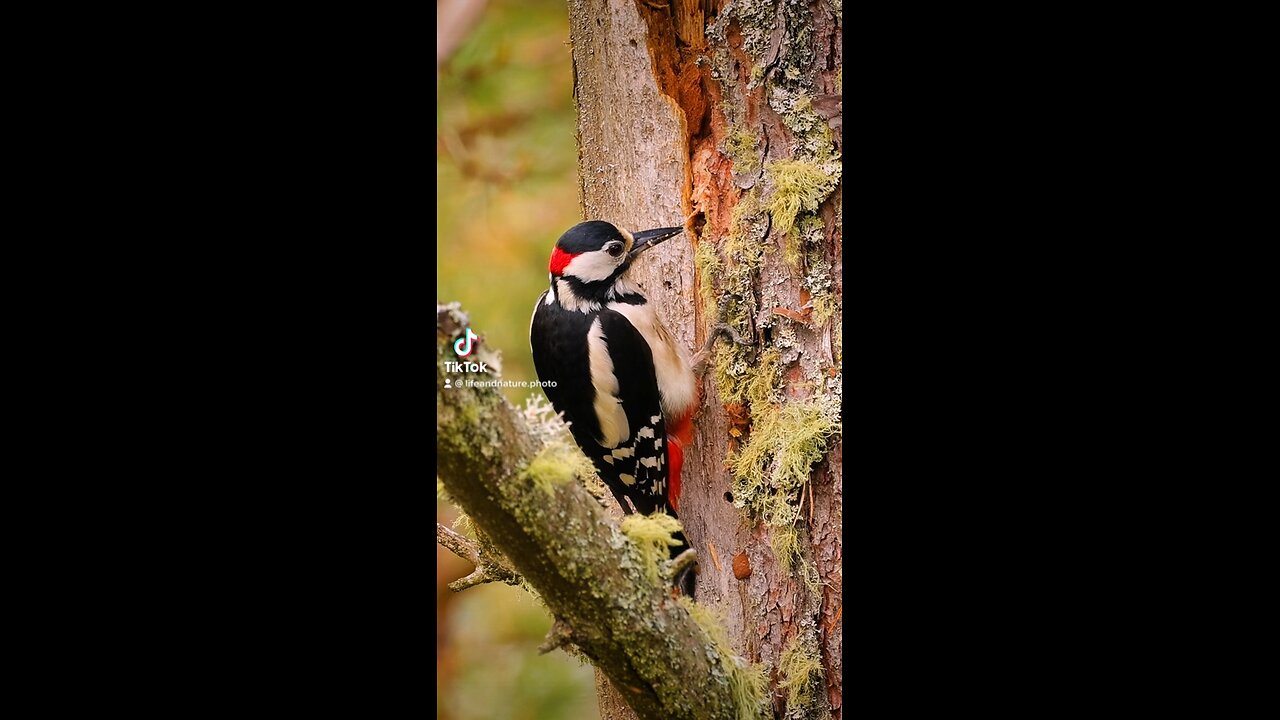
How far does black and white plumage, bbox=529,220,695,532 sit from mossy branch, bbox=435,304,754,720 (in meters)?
0.50

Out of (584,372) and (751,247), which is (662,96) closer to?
(751,247)

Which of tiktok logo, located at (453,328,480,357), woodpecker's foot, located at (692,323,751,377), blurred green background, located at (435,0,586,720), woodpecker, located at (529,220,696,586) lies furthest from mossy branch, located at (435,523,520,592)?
tiktok logo, located at (453,328,480,357)

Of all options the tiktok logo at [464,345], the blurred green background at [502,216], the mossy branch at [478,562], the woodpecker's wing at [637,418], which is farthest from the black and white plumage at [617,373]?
the tiktok logo at [464,345]

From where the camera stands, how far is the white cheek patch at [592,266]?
93.9 inches

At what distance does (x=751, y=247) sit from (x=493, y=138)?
631mm

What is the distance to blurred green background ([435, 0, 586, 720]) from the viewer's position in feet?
6.68

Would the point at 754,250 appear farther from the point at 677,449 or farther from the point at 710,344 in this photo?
the point at 677,449

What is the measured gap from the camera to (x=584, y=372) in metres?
2.45

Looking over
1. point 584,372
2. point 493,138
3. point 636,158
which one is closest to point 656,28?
point 636,158

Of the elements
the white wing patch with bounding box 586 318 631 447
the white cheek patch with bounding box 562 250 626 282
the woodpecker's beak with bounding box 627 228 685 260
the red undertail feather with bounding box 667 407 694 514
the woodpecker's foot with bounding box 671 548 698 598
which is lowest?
the woodpecker's foot with bounding box 671 548 698 598

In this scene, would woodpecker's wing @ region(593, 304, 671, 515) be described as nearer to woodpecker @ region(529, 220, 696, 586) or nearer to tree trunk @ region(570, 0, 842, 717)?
woodpecker @ region(529, 220, 696, 586)

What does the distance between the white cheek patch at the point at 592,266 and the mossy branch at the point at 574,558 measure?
31.6 inches

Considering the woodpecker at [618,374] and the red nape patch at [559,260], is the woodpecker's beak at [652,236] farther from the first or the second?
the red nape patch at [559,260]

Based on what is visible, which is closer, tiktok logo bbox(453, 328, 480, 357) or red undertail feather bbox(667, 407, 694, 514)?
tiktok logo bbox(453, 328, 480, 357)
